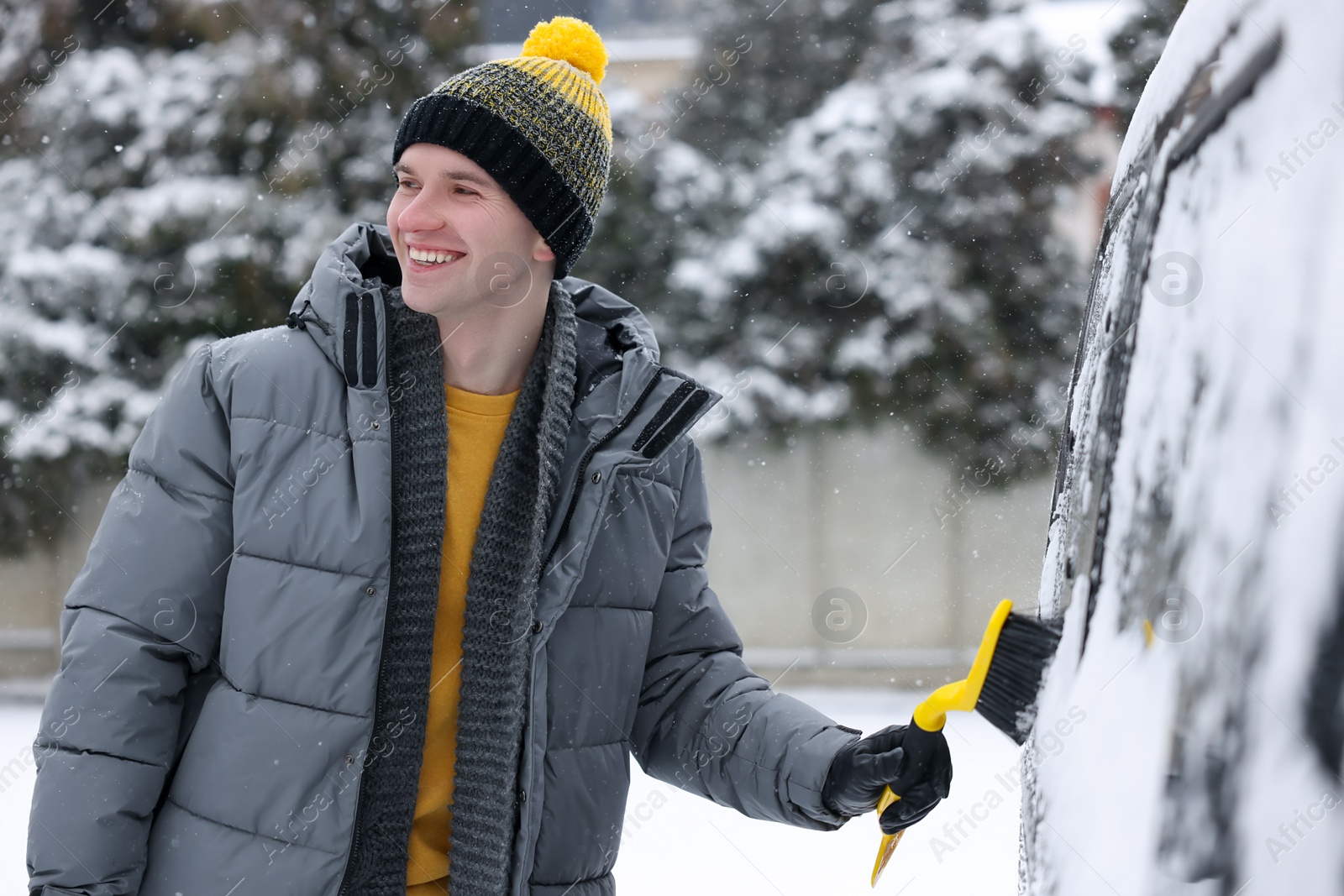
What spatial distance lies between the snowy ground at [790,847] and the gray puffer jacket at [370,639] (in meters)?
2.43

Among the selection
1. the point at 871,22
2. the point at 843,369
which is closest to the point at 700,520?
the point at 843,369

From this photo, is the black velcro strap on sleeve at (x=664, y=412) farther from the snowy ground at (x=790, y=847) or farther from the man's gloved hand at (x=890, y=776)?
the snowy ground at (x=790, y=847)

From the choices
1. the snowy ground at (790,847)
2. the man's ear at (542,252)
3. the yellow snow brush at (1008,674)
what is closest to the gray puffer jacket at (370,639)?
the man's ear at (542,252)

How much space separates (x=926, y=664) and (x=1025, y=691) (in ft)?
21.0

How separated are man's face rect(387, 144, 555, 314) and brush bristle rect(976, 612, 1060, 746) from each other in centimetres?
94

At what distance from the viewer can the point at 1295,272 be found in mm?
678

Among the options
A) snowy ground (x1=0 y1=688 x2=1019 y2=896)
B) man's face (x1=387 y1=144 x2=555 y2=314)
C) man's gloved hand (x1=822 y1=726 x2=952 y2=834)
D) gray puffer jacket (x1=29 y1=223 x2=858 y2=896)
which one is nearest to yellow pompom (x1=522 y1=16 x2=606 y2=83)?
man's face (x1=387 y1=144 x2=555 y2=314)

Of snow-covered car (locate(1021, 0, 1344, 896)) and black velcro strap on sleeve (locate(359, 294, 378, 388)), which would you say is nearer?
snow-covered car (locate(1021, 0, 1344, 896))

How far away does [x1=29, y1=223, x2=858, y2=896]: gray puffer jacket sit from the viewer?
4.73 feet

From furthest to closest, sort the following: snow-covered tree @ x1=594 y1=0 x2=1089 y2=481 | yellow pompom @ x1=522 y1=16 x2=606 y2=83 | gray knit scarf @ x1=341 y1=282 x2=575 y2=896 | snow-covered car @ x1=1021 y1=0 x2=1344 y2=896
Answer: snow-covered tree @ x1=594 y1=0 x2=1089 y2=481 < yellow pompom @ x1=522 y1=16 x2=606 y2=83 < gray knit scarf @ x1=341 y1=282 x2=575 y2=896 < snow-covered car @ x1=1021 y1=0 x2=1344 y2=896

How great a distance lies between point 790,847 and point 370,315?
3.71 metres

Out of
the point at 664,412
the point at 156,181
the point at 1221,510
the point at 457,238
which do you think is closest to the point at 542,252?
the point at 457,238

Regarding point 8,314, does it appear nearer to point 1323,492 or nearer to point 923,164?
point 923,164

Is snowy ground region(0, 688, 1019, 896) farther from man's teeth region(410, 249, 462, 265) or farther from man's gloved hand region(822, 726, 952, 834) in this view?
man's teeth region(410, 249, 462, 265)
